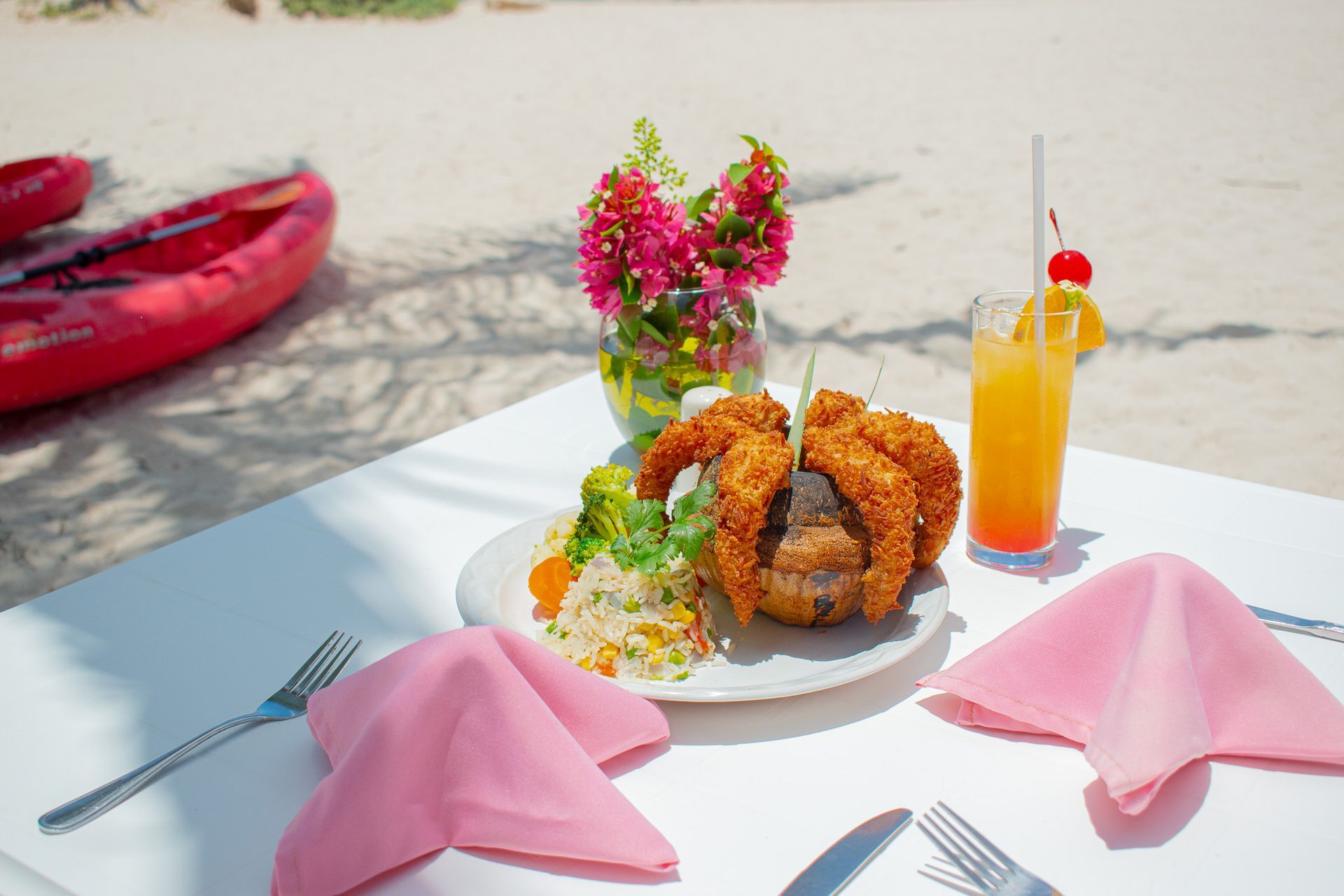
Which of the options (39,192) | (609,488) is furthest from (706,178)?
(609,488)

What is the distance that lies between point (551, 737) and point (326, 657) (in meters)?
0.43

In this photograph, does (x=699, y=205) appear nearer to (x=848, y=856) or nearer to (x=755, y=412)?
(x=755, y=412)

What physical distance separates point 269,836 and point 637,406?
1021mm

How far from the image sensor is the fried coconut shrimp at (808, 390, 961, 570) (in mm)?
1322

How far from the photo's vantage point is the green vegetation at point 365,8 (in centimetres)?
1647

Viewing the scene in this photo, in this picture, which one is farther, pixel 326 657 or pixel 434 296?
pixel 434 296

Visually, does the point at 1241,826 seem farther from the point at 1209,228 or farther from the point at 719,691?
→ the point at 1209,228

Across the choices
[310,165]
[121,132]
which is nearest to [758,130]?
[310,165]

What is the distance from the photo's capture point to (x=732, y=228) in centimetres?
178

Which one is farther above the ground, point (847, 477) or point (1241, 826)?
point (847, 477)

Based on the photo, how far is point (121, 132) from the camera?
10531 millimetres

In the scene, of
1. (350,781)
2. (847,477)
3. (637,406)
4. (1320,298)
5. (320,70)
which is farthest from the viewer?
(320,70)

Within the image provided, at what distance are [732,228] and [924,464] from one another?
642 mm

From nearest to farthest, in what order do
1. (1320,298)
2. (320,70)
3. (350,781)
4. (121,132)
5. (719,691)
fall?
(350,781) → (719,691) → (1320,298) → (121,132) → (320,70)
